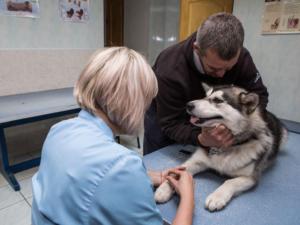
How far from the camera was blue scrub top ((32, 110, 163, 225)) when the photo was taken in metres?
0.52

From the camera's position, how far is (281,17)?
7.04 ft

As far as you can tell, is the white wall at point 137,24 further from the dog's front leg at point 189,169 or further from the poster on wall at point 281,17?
the dog's front leg at point 189,169

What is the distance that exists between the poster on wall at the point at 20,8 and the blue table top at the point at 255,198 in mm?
2415

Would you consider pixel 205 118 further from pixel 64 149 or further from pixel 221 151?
pixel 64 149

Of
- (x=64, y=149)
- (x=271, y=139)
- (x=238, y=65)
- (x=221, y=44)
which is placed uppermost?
(x=221, y=44)

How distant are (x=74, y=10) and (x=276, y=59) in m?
2.36

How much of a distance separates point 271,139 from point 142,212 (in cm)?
72

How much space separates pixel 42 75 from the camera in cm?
292

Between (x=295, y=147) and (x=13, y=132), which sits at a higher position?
(x=295, y=147)

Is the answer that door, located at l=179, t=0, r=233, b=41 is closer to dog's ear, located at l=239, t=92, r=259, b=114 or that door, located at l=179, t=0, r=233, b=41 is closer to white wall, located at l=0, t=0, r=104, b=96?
white wall, located at l=0, t=0, r=104, b=96

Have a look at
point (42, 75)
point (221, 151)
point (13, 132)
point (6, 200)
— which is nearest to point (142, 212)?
point (221, 151)

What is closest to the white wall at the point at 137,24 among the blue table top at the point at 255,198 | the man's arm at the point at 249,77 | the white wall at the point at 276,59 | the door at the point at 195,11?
the door at the point at 195,11

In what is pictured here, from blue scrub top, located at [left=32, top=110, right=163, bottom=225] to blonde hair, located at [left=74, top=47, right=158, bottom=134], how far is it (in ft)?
0.25

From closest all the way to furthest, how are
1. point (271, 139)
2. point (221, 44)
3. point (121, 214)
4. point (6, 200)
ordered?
1. point (121, 214)
2. point (221, 44)
3. point (271, 139)
4. point (6, 200)
